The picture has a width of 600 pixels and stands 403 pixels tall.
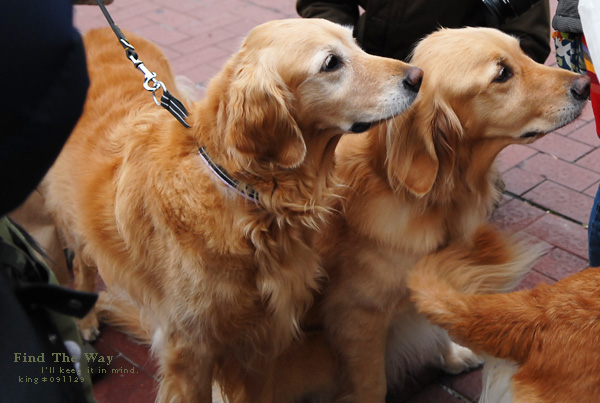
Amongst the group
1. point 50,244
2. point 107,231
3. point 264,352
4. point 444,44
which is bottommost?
point 50,244

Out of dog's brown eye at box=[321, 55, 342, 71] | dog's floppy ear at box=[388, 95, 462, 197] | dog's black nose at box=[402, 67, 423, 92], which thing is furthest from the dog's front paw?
dog's brown eye at box=[321, 55, 342, 71]

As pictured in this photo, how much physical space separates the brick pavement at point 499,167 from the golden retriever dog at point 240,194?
566 millimetres

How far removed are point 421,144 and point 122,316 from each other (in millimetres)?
1845

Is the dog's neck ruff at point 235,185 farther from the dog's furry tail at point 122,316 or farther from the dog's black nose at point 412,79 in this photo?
the dog's furry tail at point 122,316

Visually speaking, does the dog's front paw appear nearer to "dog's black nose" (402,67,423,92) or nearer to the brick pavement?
the brick pavement

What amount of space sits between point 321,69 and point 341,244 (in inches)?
32.3

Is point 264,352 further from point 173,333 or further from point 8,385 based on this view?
point 8,385

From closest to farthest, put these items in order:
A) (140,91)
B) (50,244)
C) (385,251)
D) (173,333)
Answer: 1. (173,333)
2. (385,251)
3. (140,91)
4. (50,244)

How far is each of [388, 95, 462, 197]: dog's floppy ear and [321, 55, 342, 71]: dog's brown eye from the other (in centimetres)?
36

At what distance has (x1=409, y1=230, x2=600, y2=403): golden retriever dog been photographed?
1.59 meters

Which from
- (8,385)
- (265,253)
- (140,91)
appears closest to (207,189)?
(265,253)

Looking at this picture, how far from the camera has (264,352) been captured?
7.48 ft

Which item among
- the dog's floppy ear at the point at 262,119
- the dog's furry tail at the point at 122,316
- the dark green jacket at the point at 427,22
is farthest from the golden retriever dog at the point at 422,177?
the dog's furry tail at the point at 122,316

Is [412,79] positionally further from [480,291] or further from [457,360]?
[457,360]
